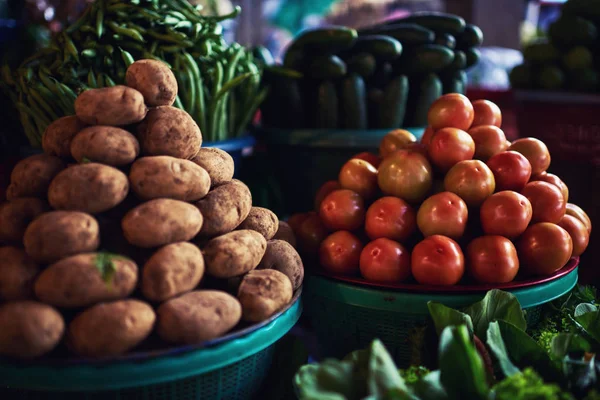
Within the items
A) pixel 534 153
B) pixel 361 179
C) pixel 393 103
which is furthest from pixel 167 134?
pixel 393 103

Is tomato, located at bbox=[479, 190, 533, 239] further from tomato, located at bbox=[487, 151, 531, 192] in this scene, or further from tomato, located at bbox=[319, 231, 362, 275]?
tomato, located at bbox=[319, 231, 362, 275]

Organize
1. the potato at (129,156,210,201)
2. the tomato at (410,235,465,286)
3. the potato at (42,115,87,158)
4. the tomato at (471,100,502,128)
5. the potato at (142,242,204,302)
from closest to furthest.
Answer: the potato at (142,242,204,302), the potato at (129,156,210,201), the potato at (42,115,87,158), the tomato at (410,235,465,286), the tomato at (471,100,502,128)

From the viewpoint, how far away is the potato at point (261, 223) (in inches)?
63.3

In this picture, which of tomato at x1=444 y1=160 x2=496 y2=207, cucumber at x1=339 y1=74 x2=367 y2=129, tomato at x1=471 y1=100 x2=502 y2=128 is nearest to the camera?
tomato at x1=444 y1=160 x2=496 y2=207

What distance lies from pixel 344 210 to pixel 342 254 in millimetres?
159

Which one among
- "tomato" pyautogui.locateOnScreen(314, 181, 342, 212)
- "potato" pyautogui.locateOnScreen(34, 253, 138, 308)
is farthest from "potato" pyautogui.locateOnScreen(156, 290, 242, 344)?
"tomato" pyautogui.locateOnScreen(314, 181, 342, 212)

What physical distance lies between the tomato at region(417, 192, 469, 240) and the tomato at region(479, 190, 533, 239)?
7 centimetres

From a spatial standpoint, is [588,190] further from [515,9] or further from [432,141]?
[515,9]

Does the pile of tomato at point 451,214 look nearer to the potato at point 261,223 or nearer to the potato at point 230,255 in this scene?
the potato at point 261,223

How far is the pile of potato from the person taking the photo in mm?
1179

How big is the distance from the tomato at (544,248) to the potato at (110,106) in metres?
1.22

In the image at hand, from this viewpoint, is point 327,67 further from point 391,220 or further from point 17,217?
point 17,217

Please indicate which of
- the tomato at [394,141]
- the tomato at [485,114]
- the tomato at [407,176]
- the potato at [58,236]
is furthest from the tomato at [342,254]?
the potato at [58,236]

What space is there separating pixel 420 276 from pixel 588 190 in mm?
1973
